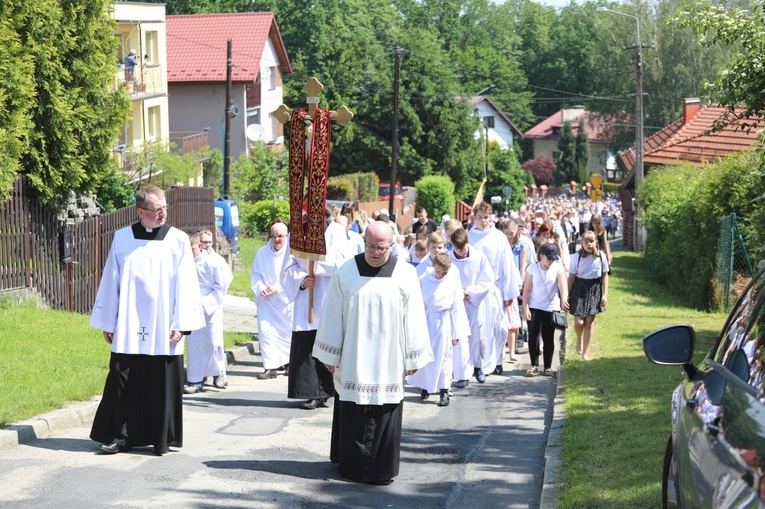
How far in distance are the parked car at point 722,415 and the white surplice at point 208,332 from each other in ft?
24.6

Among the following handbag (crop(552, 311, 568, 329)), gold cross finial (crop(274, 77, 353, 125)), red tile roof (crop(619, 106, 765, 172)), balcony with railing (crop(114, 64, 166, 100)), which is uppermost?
balcony with railing (crop(114, 64, 166, 100))

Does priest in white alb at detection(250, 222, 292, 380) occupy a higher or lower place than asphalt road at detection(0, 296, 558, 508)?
higher

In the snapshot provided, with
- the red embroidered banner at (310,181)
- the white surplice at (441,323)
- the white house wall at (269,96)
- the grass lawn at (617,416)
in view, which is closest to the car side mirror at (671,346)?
the grass lawn at (617,416)

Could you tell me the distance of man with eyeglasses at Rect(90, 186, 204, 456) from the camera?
336 inches

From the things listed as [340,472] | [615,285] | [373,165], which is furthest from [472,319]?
[373,165]

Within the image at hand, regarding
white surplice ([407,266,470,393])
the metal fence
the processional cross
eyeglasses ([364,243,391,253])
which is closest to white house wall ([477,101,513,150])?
the metal fence

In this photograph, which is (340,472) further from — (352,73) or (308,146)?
(352,73)

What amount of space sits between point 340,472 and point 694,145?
29086 millimetres

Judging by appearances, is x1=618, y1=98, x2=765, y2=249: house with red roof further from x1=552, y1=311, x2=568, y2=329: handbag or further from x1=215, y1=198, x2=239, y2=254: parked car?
x1=552, y1=311, x2=568, y2=329: handbag

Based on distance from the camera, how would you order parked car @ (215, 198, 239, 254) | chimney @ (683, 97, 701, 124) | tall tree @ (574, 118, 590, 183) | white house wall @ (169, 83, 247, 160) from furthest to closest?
tall tree @ (574, 118, 590, 183)
white house wall @ (169, 83, 247, 160)
chimney @ (683, 97, 701, 124)
parked car @ (215, 198, 239, 254)

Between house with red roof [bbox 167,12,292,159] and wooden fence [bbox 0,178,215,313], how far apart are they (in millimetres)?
29292

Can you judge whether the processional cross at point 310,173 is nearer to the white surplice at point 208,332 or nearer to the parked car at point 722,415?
the white surplice at point 208,332

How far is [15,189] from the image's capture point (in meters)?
16.1

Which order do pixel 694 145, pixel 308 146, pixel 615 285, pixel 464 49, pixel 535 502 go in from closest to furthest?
pixel 535 502 → pixel 308 146 → pixel 615 285 → pixel 694 145 → pixel 464 49
